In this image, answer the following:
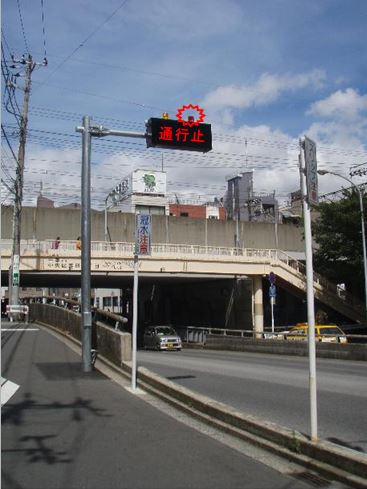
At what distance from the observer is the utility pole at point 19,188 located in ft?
122

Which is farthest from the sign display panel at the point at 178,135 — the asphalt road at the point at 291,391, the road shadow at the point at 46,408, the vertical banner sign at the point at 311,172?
the vertical banner sign at the point at 311,172

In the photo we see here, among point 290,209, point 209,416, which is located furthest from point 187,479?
point 290,209

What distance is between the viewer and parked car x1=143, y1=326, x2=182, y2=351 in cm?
3631

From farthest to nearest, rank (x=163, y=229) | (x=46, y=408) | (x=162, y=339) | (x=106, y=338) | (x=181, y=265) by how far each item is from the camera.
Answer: (x=163, y=229)
(x=181, y=265)
(x=162, y=339)
(x=106, y=338)
(x=46, y=408)

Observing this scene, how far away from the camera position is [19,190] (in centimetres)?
4072

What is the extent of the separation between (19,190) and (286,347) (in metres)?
22.2

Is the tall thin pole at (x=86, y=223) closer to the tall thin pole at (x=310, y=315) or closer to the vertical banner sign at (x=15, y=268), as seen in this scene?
the tall thin pole at (x=310, y=315)

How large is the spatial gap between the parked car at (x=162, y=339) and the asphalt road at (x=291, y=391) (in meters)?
15.9

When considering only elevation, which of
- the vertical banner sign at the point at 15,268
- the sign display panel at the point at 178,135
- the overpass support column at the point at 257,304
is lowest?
the overpass support column at the point at 257,304

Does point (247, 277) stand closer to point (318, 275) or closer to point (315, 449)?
point (318, 275)

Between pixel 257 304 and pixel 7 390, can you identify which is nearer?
pixel 7 390

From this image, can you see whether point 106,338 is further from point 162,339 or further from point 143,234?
point 162,339

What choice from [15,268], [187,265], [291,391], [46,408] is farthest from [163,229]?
[46,408]

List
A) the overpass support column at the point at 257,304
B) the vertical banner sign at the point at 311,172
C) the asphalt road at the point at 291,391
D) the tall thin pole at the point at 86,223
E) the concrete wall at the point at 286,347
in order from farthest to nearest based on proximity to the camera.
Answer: the overpass support column at the point at 257,304 → the concrete wall at the point at 286,347 → the tall thin pole at the point at 86,223 → the asphalt road at the point at 291,391 → the vertical banner sign at the point at 311,172
